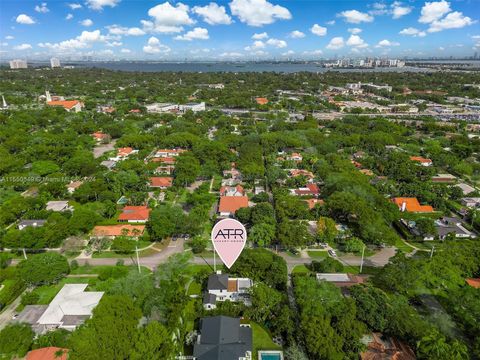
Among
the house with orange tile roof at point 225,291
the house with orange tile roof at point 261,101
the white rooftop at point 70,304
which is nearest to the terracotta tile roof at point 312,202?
the house with orange tile roof at point 225,291

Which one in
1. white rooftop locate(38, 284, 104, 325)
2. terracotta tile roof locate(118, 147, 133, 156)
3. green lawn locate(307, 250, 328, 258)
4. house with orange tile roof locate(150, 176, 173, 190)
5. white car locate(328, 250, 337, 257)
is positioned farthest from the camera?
terracotta tile roof locate(118, 147, 133, 156)

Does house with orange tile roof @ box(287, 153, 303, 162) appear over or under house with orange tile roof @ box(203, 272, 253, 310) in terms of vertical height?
over

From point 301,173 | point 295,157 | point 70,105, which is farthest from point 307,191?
point 70,105

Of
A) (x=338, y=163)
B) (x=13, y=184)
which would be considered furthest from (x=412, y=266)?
(x=13, y=184)

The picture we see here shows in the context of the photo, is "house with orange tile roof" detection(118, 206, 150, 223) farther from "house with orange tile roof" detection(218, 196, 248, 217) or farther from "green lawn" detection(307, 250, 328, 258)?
"green lawn" detection(307, 250, 328, 258)

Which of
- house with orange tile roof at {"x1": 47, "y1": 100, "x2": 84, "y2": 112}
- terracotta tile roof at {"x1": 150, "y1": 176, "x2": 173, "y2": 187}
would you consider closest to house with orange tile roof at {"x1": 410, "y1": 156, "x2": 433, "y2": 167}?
terracotta tile roof at {"x1": 150, "y1": 176, "x2": 173, "y2": 187}

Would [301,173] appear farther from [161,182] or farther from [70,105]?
[70,105]

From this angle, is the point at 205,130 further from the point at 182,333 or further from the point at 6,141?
the point at 182,333
